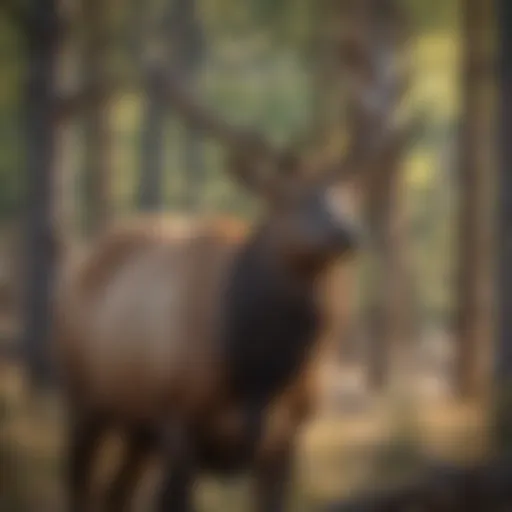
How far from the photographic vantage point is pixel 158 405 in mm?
1044

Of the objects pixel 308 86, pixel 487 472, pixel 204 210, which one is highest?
pixel 308 86

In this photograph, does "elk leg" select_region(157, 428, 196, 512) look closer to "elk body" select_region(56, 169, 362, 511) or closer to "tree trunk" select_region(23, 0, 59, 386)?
"elk body" select_region(56, 169, 362, 511)

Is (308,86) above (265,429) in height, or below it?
above

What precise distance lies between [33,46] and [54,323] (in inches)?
10.6

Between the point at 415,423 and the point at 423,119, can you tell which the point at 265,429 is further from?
the point at 423,119

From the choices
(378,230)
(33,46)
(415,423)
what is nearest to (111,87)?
(33,46)

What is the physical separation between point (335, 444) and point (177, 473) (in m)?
0.15

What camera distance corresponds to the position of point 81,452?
3.60ft

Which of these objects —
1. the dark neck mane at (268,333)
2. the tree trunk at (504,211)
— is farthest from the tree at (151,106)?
the tree trunk at (504,211)

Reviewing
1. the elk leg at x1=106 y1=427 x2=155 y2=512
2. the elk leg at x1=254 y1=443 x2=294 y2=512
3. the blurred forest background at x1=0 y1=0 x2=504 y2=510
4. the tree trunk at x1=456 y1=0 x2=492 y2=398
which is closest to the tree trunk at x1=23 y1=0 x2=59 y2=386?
the blurred forest background at x1=0 y1=0 x2=504 y2=510

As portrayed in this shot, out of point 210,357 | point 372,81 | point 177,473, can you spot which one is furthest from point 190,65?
point 177,473

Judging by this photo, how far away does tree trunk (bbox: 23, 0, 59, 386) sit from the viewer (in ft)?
3.54

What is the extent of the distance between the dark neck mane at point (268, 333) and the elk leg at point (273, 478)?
0.19 feet

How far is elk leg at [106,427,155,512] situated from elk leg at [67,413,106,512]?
0.03 m
